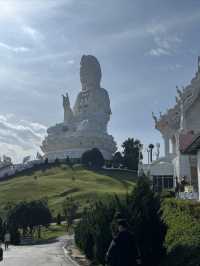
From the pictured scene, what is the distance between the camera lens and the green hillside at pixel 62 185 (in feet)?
260

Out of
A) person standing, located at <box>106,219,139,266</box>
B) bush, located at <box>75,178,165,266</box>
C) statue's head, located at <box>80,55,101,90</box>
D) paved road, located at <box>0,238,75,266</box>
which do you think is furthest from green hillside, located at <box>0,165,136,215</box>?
person standing, located at <box>106,219,139,266</box>

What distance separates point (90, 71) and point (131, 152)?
24.5 metres

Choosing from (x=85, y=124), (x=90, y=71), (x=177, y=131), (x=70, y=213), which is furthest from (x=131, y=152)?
(x=177, y=131)

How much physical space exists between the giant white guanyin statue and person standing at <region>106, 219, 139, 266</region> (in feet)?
337

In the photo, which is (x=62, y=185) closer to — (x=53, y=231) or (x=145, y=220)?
(x=53, y=231)

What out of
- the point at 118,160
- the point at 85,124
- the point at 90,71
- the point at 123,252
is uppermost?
the point at 90,71

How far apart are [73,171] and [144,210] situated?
8630cm

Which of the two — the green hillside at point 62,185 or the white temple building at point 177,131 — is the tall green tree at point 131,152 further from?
the white temple building at point 177,131

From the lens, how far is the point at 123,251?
10.6m

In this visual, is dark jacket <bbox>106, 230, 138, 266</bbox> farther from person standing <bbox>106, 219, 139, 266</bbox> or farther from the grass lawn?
the grass lawn

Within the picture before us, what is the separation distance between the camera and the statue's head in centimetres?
11906

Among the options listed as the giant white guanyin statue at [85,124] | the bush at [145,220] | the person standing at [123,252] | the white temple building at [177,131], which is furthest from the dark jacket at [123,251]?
the giant white guanyin statue at [85,124]

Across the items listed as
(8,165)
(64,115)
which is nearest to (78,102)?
(64,115)

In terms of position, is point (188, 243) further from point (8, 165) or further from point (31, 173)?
point (8, 165)
